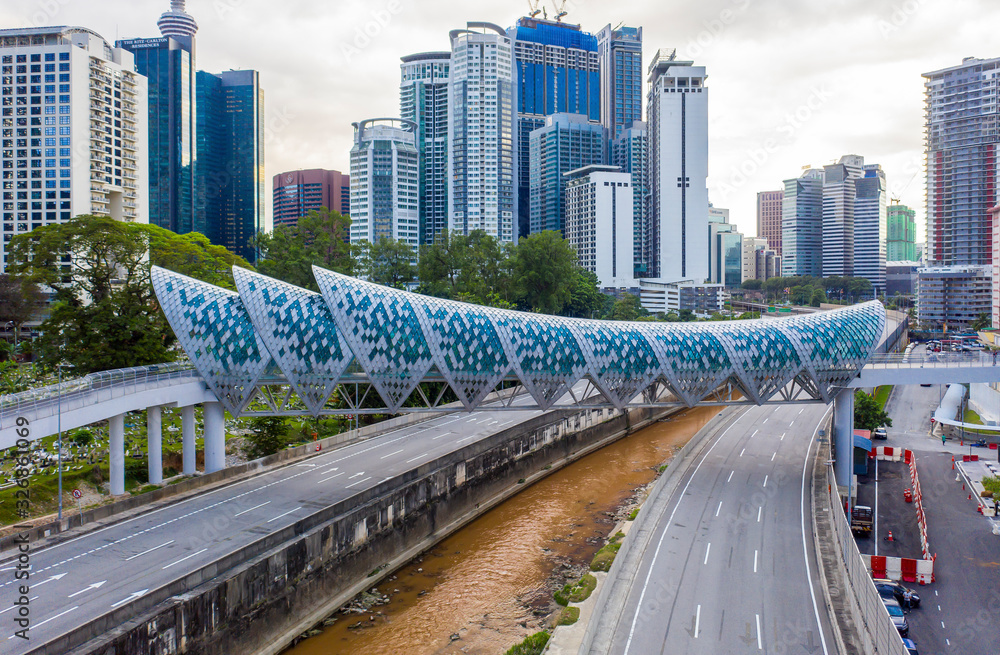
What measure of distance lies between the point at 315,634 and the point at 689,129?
456 feet

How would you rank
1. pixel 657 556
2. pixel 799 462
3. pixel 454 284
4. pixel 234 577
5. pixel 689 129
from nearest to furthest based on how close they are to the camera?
1. pixel 234 577
2. pixel 657 556
3. pixel 799 462
4. pixel 454 284
5. pixel 689 129

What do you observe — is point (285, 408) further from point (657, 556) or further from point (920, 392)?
point (920, 392)

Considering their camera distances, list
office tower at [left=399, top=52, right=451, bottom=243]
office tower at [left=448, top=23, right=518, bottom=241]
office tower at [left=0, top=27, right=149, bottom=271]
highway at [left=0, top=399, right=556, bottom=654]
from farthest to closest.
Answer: office tower at [left=399, top=52, right=451, bottom=243] < office tower at [left=448, top=23, right=518, bottom=241] < office tower at [left=0, top=27, right=149, bottom=271] < highway at [left=0, top=399, right=556, bottom=654]

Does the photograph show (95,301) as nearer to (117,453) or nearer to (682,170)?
(117,453)

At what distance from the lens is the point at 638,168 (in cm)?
18812

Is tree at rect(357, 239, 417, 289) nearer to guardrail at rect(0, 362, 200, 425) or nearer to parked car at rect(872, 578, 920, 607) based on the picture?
guardrail at rect(0, 362, 200, 425)

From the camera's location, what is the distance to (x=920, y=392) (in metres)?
75.6

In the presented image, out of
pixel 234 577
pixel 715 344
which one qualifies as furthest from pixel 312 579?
pixel 715 344

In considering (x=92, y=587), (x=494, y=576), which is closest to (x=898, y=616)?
(x=494, y=576)

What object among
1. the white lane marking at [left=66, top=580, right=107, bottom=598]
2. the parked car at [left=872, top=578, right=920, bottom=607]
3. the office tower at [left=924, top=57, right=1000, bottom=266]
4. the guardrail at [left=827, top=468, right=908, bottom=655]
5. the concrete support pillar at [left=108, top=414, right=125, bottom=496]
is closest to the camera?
the guardrail at [left=827, top=468, right=908, bottom=655]

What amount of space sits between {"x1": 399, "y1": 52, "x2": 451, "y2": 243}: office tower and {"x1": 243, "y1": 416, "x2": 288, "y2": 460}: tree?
5204 inches

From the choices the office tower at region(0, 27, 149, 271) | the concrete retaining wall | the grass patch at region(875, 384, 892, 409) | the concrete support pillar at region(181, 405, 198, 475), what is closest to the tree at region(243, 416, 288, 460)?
the concrete support pillar at region(181, 405, 198, 475)

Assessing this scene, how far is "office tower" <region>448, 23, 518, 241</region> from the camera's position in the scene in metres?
155

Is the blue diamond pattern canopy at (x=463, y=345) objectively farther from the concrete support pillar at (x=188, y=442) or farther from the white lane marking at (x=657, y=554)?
the white lane marking at (x=657, y=554)
